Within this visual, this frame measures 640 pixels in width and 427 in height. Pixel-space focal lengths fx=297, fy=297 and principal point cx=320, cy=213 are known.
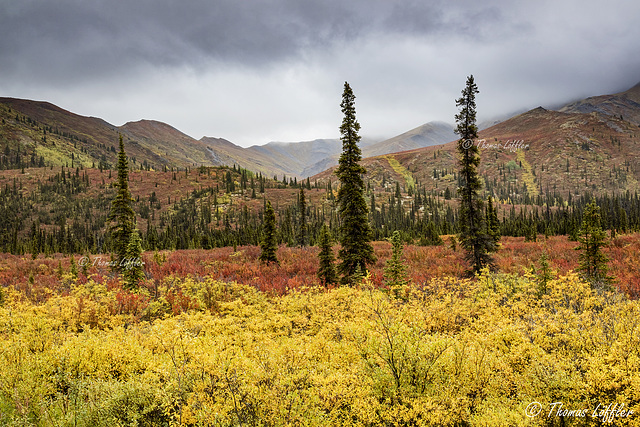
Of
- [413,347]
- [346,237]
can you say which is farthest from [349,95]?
[413,347]

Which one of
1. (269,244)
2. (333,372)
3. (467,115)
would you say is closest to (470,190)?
(467,115)

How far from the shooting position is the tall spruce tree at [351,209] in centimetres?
1781

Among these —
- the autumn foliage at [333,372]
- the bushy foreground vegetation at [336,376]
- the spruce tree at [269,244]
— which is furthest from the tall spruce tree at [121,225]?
the bushy foreground vegetation at [336,376]

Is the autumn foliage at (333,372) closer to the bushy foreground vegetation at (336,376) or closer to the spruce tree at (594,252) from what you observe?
the bushy foreground vegetation at (336,376)

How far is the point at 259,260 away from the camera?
2395 cm

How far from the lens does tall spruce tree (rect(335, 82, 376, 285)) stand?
17.8m

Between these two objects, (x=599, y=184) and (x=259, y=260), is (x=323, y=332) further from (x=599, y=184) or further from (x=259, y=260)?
(x=599, y=184)

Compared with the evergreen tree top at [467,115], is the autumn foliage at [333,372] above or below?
below

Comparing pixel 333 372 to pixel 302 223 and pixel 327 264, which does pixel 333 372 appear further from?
pixel 302 223

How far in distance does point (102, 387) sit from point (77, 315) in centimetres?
623

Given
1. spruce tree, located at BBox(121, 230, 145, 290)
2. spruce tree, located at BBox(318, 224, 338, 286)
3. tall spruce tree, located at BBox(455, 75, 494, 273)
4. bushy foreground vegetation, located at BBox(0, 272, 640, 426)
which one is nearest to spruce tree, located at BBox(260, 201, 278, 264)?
spruce tree, located at BBox(318, 224, 338, 286)

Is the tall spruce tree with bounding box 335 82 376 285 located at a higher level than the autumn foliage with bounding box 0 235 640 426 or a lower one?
higher

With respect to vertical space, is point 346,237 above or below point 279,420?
above

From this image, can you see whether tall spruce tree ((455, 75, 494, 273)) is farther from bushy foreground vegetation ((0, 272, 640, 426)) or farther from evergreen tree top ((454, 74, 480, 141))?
bushy foreground vegetation ((0, 272, 640, 426))
